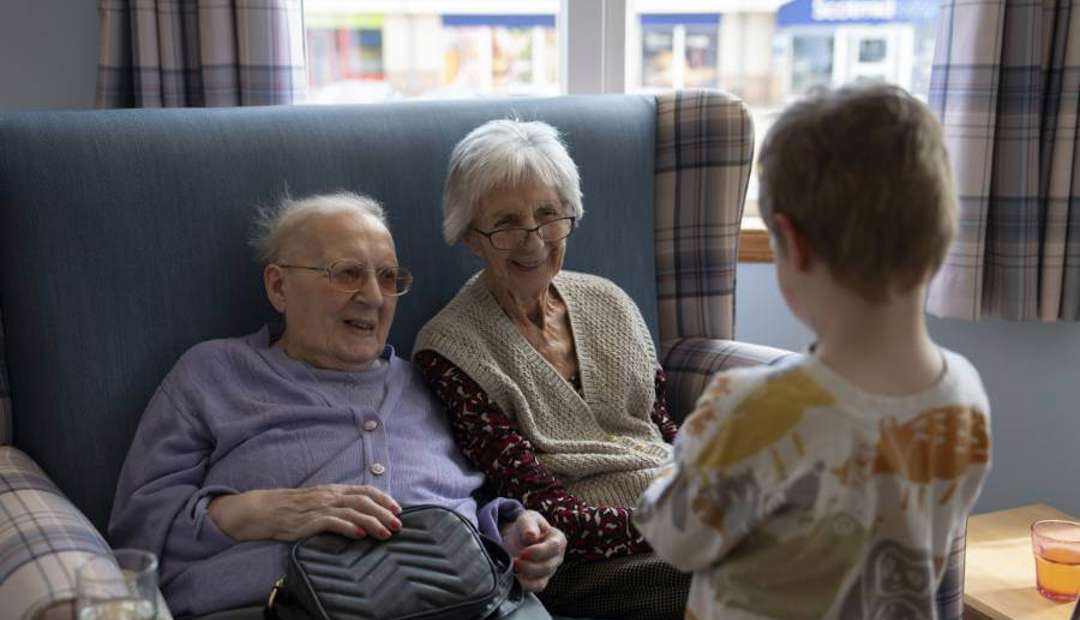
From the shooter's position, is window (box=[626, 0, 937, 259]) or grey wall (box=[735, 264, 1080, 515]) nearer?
grey wall (box=[735, 264, 1080, 515])

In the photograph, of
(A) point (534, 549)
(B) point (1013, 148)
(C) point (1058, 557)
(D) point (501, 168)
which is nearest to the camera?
(A) point (534, 549)

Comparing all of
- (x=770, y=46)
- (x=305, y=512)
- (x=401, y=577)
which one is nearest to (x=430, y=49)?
(x=770, y=46)

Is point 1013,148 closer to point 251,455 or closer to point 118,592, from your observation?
point 251,455

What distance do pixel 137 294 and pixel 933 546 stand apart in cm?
125

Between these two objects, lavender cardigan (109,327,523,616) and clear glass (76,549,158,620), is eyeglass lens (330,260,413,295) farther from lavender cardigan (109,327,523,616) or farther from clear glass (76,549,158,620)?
clear glass (76,549,158,620)

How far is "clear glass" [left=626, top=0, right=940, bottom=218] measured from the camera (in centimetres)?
293

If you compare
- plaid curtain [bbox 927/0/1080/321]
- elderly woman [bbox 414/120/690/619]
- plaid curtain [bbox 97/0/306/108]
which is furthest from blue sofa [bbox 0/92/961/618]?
plaid curtain [bbox 927/0/1080/321]

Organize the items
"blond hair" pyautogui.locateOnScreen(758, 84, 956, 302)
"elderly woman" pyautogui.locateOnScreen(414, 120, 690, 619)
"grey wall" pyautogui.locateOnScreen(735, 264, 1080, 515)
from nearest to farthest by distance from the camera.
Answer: "blond hair" pyautogui.locateOnScreen(758, 84, 956, 302) < "elderly woman" pyautogui.locateOnScreen(414, 120, 690, 619) < "grey wall" pyautogui.locateOnScreen(735, 264, 1080, 515)

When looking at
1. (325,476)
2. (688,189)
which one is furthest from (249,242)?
(688,189)

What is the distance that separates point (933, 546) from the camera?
115 centimetres

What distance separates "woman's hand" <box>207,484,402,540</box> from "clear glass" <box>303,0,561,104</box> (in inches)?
59.0

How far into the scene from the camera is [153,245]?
1.86 meters

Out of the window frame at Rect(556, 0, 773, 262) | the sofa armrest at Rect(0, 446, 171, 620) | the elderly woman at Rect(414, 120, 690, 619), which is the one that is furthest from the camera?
the window frame at Rect(556, 0, 773, 262)

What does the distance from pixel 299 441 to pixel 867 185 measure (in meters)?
1.05
